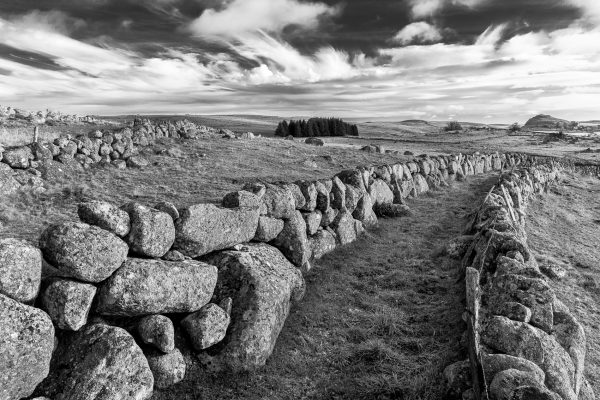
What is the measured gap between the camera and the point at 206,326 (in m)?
8.84

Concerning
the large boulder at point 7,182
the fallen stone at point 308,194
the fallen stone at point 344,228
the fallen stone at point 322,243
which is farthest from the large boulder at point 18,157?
the fallen stone at point 344,228

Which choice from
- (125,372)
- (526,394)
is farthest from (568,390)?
(125,372)

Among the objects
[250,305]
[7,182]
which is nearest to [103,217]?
[250,305]

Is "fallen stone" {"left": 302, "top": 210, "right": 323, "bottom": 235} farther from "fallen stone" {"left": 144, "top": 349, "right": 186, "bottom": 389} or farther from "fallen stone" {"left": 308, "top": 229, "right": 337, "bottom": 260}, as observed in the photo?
"fallen stone" {"left": 144, "top": 349, "right": 186, "bottom": 389}

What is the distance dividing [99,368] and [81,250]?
2.18 m

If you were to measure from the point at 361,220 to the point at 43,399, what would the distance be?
15132 millimetres

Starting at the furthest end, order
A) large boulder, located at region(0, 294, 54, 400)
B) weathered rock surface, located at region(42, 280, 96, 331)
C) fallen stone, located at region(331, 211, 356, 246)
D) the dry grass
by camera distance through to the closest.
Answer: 1. fallen stone, located at region(331, 211, 356, 246)
2. the dry grass
3. weathered rock surface, located at region(42, 280, 96, 331)
4. large boulder, located at region(0, 294, 54, 400)

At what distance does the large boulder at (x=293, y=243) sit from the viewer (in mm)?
13523

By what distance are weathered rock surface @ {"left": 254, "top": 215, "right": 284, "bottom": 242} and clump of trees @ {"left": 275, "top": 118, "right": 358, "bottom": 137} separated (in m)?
98.7

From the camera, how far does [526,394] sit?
627cm

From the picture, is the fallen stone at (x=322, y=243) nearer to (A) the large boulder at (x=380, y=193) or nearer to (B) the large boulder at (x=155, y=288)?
(B) the large boulder at (x=155, y=288)

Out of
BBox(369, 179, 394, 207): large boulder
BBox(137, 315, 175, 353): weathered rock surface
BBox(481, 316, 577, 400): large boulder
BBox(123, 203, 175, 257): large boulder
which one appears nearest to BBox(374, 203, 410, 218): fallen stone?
BBox(369, 179, 394, 207): large boulder

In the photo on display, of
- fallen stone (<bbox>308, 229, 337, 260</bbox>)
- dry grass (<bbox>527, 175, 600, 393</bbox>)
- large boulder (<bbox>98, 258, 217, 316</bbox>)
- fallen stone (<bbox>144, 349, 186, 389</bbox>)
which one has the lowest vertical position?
dry grass (<bbox>527, 175, 600, 393</bbox>)

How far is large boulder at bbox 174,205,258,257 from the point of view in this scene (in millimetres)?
9922
